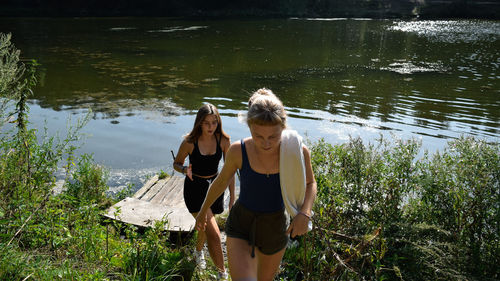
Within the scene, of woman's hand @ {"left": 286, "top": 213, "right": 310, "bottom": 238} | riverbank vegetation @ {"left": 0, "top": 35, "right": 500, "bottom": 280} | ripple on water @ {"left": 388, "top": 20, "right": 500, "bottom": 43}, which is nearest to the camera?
woman's hand @ {"left": 286, "top": 213, "right": 310, "bottom": 238}

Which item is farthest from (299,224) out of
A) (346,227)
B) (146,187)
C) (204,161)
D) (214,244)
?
(146,187)

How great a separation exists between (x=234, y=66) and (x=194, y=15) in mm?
29517

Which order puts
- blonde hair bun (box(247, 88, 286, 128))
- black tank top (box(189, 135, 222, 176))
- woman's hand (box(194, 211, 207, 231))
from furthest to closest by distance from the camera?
black tank top (box(189, 135, 222, 176)) → woman's hand (box(194, 211, 207, 231)) → blonde hair bun (box(247, 88, 286, 128))

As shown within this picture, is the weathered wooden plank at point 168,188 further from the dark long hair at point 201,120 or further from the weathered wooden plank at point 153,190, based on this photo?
the dark long hair at point 201,120

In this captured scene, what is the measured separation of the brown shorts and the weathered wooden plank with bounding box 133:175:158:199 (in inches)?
155

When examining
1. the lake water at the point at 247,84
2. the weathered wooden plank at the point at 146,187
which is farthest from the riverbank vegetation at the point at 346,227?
the weathered wooden plank at the point at 146,187

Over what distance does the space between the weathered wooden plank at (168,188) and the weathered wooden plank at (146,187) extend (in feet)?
0.79

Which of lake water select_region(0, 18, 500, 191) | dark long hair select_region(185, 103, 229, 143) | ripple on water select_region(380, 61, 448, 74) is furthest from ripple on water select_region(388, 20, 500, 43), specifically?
dark long hair select_region(185, 103, 229, 143)

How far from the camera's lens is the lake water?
1053 centimetres

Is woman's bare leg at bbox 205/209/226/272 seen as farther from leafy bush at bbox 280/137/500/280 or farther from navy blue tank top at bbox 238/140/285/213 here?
navy blue tank top at bbox 238/140/285/213

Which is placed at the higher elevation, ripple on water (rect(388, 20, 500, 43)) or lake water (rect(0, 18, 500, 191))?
ripple on water (rect(388, 20, 500, 43))

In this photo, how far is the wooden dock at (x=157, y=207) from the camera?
545cm

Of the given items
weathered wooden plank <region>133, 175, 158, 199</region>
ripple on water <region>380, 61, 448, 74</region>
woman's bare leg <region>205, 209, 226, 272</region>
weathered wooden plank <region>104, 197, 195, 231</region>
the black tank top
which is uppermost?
the black tank top

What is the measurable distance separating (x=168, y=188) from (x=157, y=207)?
109 centimetres
